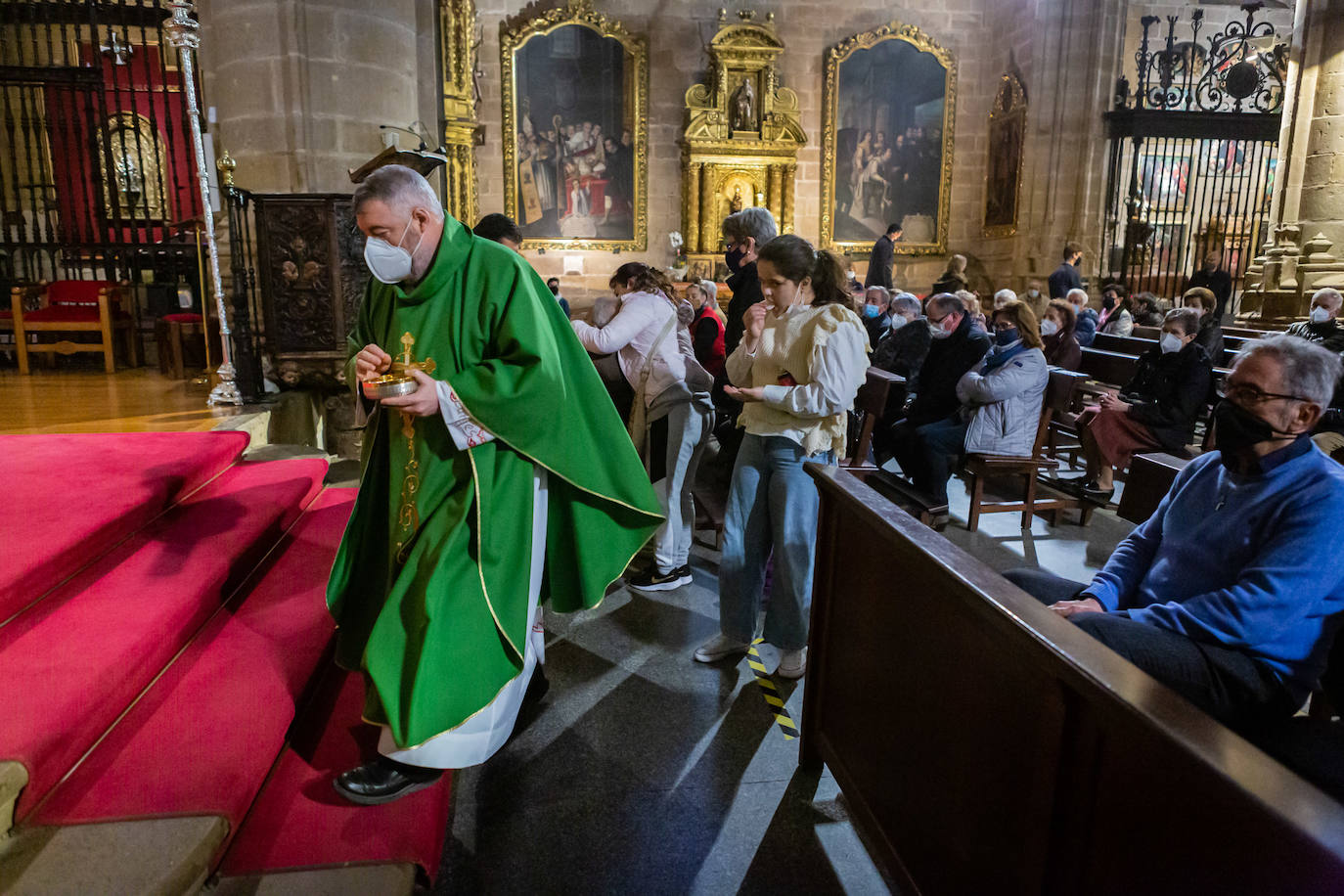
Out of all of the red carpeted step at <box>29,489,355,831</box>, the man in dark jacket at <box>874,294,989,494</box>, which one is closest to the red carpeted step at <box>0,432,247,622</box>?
the red carpeted step at <box>29,489,355,831</box>

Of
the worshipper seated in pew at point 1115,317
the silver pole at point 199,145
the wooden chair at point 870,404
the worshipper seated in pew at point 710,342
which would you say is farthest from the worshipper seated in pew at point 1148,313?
the silver pole at point 199,145

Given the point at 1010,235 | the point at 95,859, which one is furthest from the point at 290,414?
the point at 1010,235

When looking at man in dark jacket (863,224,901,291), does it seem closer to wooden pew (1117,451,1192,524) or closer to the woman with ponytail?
the woman with ponytail

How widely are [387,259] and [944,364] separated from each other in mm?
3977

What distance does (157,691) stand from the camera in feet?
7.84

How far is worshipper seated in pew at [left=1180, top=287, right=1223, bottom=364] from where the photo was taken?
6.05 m

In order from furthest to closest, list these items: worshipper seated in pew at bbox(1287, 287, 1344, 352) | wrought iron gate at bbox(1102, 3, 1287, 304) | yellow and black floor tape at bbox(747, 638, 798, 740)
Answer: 1. wrought iron gate at bbox(1102, 3, 1287, 304)
2. worshipper seated in pew at bbox(1287, 287, 1344, 352)
3. yellow and black floor tape at bbox(747, 638, 798, 740)

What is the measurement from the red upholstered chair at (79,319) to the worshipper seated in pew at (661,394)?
5.21 metres

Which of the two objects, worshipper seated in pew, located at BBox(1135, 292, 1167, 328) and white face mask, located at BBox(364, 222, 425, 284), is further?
worshipper seated in pew, located at BBox(1135, 292, 1167, 328)

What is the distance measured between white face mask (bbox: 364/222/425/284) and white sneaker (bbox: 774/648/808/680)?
200 centimetres

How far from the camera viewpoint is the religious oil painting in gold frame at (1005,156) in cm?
1372

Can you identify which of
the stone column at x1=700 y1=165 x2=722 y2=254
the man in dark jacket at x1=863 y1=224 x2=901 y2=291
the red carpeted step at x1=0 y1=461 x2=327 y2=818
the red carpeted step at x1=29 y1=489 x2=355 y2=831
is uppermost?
the stone column at x1=700 y1=165 x2=722 y2=254

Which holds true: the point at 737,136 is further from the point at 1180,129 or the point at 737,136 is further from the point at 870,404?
the point at 870,404

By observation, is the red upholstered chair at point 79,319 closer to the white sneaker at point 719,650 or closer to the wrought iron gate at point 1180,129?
the white sneaker at point 719,650
